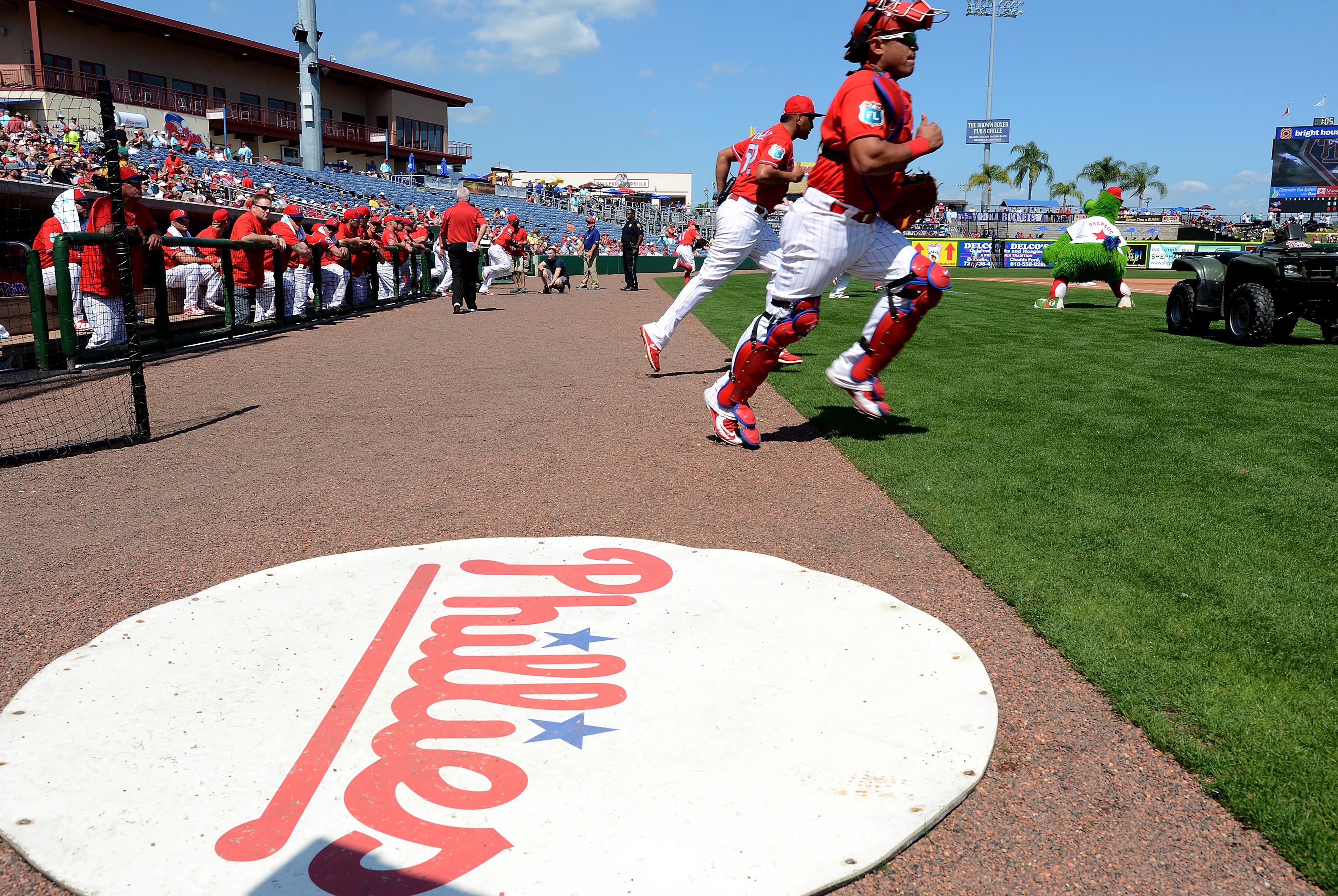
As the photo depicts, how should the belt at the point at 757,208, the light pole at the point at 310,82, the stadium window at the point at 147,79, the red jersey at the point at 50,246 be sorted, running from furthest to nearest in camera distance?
the stadium window at the point at 147,79 < the light pole at the point at 310,82 < the red jersey at the point at 50,246 < the belt at the point at 757,208

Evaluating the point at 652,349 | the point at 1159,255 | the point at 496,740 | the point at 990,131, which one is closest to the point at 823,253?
the point at 652,349

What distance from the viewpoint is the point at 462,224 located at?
51.7ft

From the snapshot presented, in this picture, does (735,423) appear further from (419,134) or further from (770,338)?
(419,134)

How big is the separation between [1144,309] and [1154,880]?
15.4 meters

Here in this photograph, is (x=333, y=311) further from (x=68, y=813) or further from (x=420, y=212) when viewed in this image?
(x=420, y=212)

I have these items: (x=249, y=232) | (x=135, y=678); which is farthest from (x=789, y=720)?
(x=249, y=232)

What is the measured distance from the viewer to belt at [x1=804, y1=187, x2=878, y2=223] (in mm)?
4746

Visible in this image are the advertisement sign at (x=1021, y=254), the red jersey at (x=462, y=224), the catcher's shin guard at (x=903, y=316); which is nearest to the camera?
the catcher's shin guard at (x=903, y=316)

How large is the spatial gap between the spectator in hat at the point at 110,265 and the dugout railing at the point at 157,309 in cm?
11

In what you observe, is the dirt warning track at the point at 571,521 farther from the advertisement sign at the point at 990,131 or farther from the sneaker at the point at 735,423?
the advertisement sign at the point at 990,131

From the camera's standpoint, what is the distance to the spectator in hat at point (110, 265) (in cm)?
865

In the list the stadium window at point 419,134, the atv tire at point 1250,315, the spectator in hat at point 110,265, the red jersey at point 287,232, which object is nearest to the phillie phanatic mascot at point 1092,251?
the atv tire at point 1250,315

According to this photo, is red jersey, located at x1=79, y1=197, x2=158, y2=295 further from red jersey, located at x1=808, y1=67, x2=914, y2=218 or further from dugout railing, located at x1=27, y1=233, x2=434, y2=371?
red jersey, located at x1=808, y1=67, x2=914, y2=218

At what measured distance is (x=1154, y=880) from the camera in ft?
5.51
